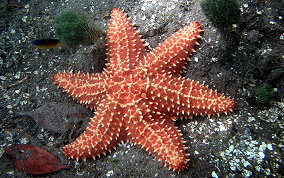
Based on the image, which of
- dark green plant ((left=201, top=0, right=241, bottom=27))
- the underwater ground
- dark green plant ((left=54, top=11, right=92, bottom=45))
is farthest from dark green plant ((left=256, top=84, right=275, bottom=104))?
dark green plant ((left=54, top=11, right=92, bottom=45))

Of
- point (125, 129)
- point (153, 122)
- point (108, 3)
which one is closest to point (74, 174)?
point (125, 129)

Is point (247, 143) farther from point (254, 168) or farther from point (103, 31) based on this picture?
point (103, 31)

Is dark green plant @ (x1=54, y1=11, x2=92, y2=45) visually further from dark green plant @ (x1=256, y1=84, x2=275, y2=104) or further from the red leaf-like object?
dark green plant @ (x1=256, y1=84, x2=275, y2=104)

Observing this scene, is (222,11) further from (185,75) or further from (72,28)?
(72,28)

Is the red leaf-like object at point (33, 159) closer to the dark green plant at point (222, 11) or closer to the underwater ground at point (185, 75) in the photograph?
the underwater ground at point (185, 75)

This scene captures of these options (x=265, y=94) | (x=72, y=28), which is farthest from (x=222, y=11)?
(x=72, y=28)
